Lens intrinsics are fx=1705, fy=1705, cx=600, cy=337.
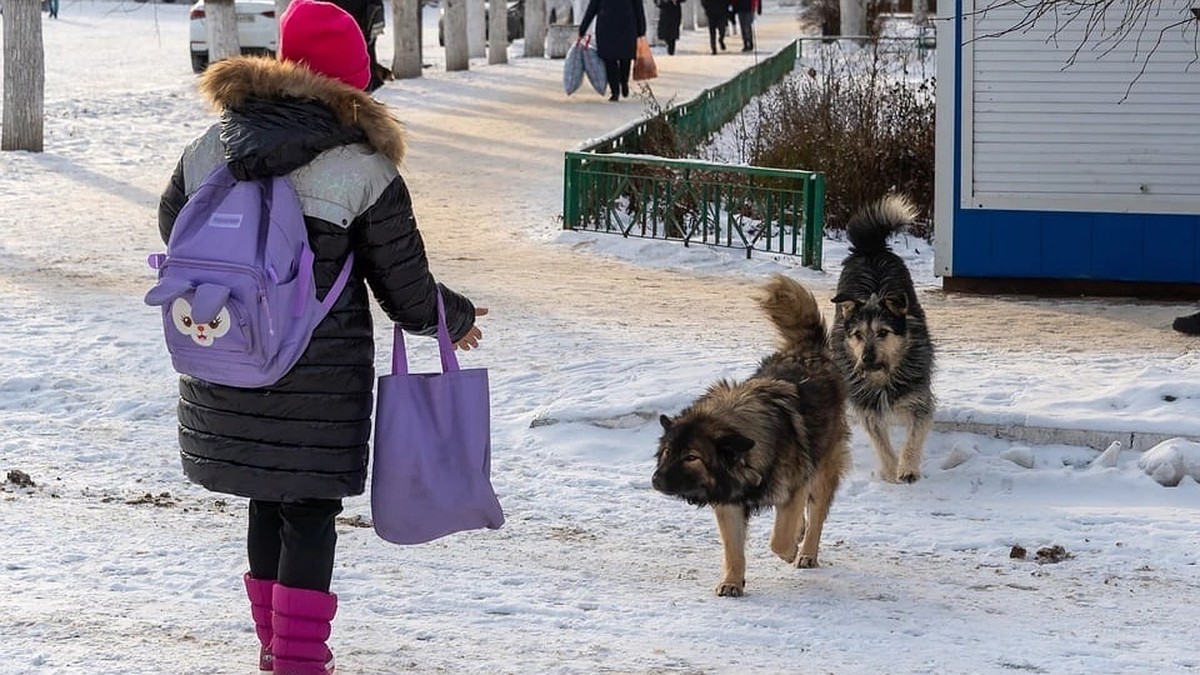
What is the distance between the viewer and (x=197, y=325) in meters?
3.90

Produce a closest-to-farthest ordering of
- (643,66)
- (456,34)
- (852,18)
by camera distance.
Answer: (643,66) < (456,34) < (852,18)

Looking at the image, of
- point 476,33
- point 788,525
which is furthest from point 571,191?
point 476,33

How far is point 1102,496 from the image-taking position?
6785mm

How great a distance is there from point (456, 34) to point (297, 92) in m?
23.8

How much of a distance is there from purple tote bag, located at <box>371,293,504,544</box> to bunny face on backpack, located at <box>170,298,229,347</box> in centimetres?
52

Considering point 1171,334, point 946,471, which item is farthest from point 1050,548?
point 1171,334

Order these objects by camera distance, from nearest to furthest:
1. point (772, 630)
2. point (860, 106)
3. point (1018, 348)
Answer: point (772, 630), point (1018, 348), point (860, 106)

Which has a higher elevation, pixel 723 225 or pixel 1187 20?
pixel 1187 20

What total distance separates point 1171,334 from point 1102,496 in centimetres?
345

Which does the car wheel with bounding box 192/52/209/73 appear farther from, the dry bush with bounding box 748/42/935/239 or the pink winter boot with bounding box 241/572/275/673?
the pink winter boot with bounding box 241/572/275/673

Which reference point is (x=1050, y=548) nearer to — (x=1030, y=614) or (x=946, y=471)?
(x=1030, y=614)

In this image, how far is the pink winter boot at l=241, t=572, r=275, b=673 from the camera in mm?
4352

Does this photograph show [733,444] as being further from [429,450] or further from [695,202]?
[695,202]

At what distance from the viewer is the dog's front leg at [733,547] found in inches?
213
